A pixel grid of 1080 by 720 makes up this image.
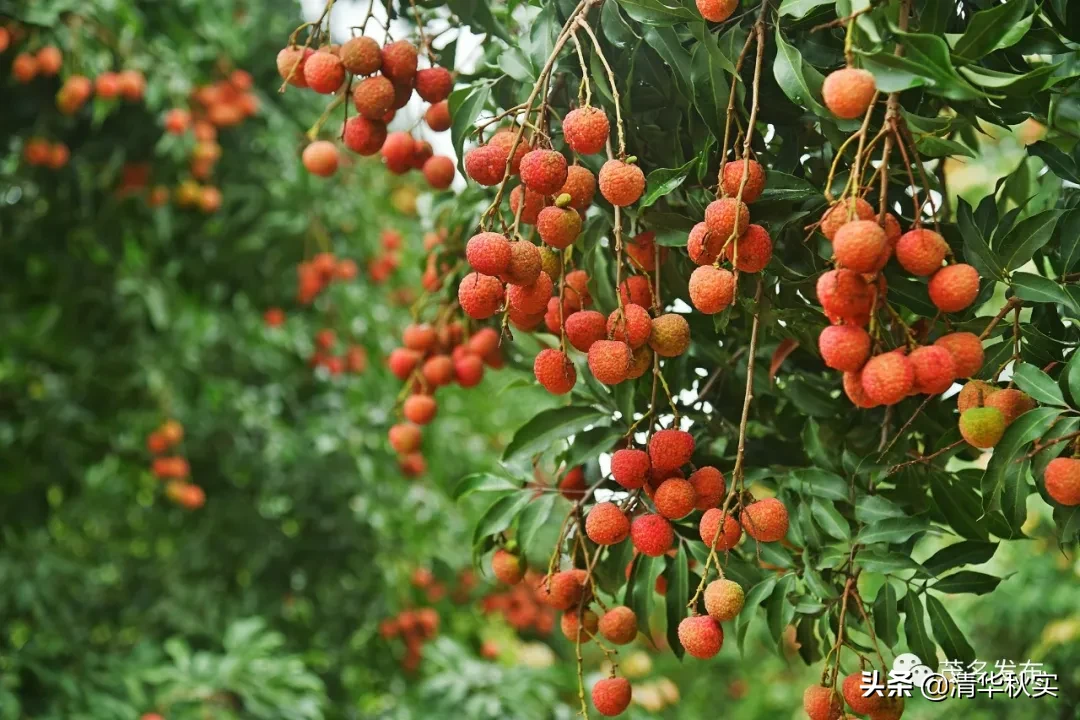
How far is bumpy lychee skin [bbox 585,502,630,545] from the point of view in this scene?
76 cm

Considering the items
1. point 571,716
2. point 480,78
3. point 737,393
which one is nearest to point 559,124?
point 480,78

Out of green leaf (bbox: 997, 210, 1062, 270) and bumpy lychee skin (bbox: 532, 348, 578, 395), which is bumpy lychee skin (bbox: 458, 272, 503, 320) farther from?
green leaf (bbox: 997, 210, 1062, 270)

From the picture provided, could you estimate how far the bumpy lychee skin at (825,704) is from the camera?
73 centimetres

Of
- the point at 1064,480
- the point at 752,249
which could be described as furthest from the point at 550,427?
the point at 1064,480

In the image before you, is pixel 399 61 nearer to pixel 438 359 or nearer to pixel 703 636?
pixel 438 359

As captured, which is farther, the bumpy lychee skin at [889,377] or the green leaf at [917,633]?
the green leaf at [917,633]

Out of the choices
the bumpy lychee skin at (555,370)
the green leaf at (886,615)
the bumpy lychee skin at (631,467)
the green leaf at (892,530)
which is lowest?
the green leaf at (886,615)

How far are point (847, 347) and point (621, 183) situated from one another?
0.19m

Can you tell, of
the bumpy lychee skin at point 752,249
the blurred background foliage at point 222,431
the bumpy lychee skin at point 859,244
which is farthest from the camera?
the blurred background foliage at point 222,431

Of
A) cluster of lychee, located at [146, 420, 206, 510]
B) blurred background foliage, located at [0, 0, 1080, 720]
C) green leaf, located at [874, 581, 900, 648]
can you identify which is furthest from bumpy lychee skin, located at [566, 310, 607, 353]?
cluster of lychee, located at [146, 420, 206, 510]

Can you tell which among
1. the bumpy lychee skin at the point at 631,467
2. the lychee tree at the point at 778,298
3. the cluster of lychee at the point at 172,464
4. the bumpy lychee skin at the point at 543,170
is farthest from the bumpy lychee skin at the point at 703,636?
the cluster of lychee at the point at 172,464

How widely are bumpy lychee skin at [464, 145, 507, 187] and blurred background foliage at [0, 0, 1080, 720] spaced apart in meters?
1.34

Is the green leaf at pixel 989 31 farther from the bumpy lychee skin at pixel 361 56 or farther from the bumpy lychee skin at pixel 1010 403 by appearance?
the bumpy lychee skin at pixel 361 56

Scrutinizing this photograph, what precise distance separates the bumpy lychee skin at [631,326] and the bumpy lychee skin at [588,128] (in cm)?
11
